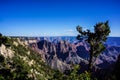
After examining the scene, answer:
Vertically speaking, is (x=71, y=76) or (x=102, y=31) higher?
(x=102, y=31)

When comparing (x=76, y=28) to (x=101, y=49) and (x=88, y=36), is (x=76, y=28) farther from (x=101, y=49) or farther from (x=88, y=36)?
(x=101, y=49)

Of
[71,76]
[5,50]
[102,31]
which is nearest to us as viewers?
[71,76]

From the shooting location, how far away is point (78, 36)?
2098 inches

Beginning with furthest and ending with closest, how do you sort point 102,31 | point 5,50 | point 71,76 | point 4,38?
point 5,50 → point 4,38 → point 102,31 → point 71,76

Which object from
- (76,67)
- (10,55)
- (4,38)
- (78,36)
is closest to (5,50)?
(10,55)

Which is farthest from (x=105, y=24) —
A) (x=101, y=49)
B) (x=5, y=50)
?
(x=5, y=50)

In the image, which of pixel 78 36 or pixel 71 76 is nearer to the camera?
pixel 71 76

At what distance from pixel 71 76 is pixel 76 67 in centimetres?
191

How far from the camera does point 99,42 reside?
52812 mm

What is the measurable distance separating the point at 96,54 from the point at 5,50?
125 metres

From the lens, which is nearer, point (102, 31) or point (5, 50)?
point (102, 31)

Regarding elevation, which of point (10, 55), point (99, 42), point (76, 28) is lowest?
point (10, 55)

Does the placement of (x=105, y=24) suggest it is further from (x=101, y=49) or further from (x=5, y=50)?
(x=5, y=50)

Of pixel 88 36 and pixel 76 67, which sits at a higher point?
pixel 88 36
